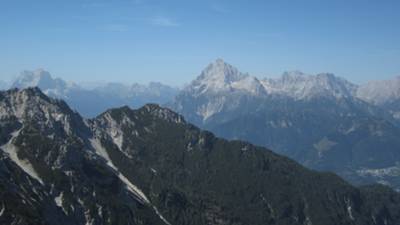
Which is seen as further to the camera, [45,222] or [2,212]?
[45,222]

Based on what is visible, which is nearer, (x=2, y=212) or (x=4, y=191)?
(x=2, y=212)
